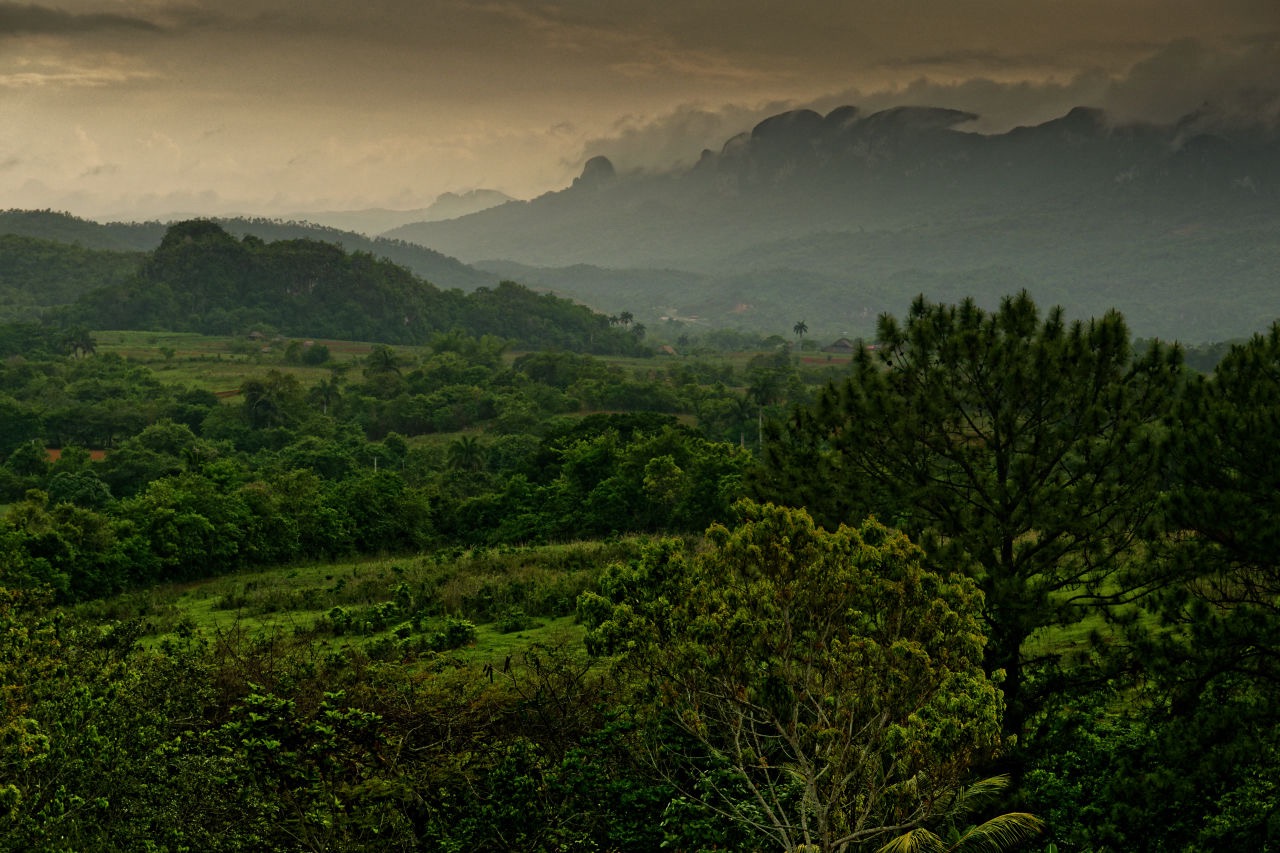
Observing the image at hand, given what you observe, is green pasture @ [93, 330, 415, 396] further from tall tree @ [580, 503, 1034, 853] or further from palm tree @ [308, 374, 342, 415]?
tall tree @ [580, 503, 1034, 853]

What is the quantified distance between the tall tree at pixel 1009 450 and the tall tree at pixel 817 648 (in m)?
2.73

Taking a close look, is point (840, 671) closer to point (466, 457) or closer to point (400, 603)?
point (400, 603)

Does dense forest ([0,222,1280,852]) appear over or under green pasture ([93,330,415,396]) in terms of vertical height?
over

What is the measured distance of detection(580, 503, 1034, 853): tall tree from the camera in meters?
11.1

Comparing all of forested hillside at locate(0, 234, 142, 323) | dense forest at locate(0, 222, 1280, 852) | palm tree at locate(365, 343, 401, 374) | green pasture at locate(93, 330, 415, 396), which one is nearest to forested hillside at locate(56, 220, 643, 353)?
green pasture at locate(93, 330, 415, 396)

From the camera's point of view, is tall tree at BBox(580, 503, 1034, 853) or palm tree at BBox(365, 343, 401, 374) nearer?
tall tree at BBox(580, 503, 1034, 853)

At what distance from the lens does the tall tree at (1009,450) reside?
14.1 meters

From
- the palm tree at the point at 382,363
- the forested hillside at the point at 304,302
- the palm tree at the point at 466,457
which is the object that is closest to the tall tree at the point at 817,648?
the palm tree at the point at 466,457

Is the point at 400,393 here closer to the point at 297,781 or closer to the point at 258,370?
the point at 258,370

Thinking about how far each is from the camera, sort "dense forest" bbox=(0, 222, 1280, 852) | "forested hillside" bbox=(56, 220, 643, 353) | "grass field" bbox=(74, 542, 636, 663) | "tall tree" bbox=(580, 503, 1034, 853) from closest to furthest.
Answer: "tall tree" bbox=(580, 503, 1034, 853) < "dense forest" bbox=(0, 222, 1280, 852) < "grass field" bbox=(74, 542, 636, 663) < "forested hillside" bbox=(56, 220, 643, 353)

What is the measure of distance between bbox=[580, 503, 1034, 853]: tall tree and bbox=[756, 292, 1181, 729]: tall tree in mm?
2729

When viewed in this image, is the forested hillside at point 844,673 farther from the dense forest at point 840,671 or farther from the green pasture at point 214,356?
the green pasture at point 214,356

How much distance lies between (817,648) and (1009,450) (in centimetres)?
497

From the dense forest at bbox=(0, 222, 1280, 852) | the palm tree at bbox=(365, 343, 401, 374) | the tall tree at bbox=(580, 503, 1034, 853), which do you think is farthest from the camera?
the palm tree at bbox=(365, 343, 401, 374)
